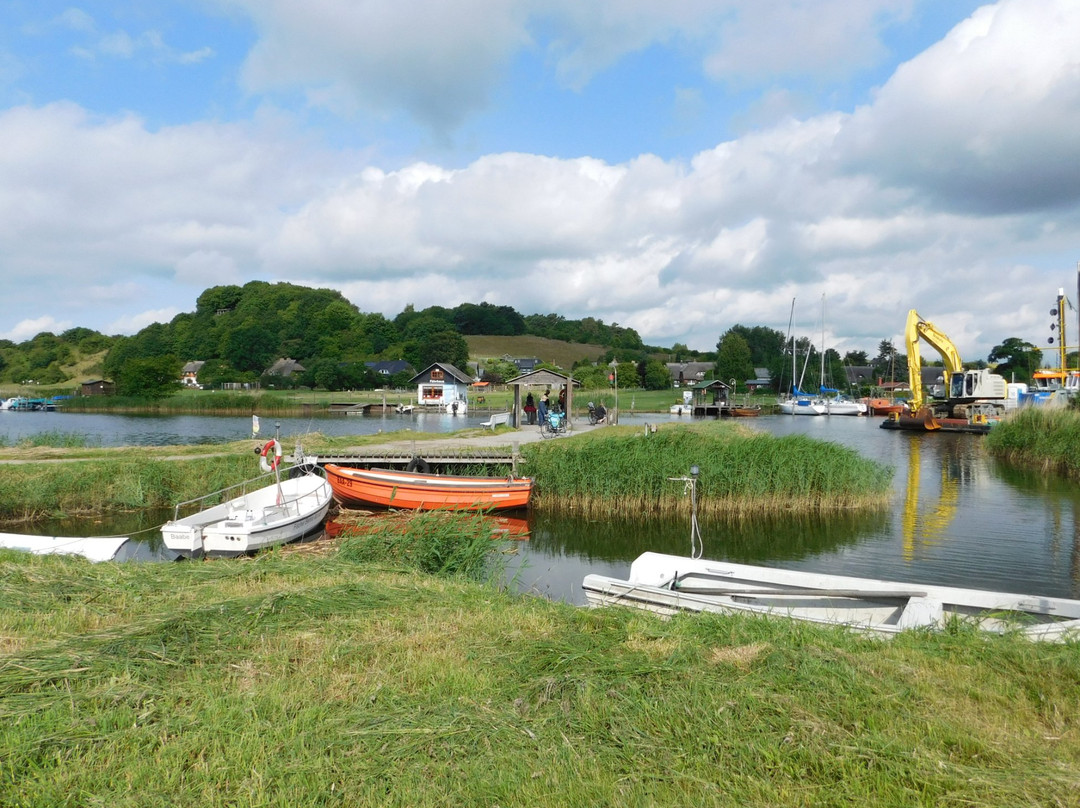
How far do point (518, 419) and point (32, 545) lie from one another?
2180 cm

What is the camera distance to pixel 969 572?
14.0m

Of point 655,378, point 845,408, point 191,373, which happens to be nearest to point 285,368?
point 191,373

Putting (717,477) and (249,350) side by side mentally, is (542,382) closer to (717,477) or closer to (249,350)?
(717,477)

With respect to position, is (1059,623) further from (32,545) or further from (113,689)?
(32,545)

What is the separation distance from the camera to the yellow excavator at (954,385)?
1912 inches

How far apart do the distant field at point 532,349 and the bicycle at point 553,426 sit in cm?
9589

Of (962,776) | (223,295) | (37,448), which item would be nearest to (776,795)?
(962,776)

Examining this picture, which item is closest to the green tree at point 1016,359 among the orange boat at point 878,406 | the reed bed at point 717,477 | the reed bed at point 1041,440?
the orange boat at point 878,406

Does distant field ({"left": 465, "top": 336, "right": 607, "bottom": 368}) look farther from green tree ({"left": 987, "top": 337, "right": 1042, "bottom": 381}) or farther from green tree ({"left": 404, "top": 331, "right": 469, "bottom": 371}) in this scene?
green tree ({"left": 987, "top": 337, "right": 1042, "bottom": 381})

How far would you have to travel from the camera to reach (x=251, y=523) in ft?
47.5

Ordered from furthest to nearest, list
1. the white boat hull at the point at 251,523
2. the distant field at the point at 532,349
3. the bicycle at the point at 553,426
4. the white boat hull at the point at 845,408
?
the distant field at the point at 532,349 < the white boat hull at the point at 845,408 < the bicycle at the point at 553,426 < the white boat hull at the point at 251,523

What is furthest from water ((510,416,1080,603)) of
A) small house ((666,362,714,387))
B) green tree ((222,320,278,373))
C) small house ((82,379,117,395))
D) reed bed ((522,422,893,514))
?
green tree ((222,320,278,373))

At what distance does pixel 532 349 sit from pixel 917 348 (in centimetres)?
9245

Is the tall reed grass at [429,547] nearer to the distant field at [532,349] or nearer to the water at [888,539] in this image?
the water at [888,539]
